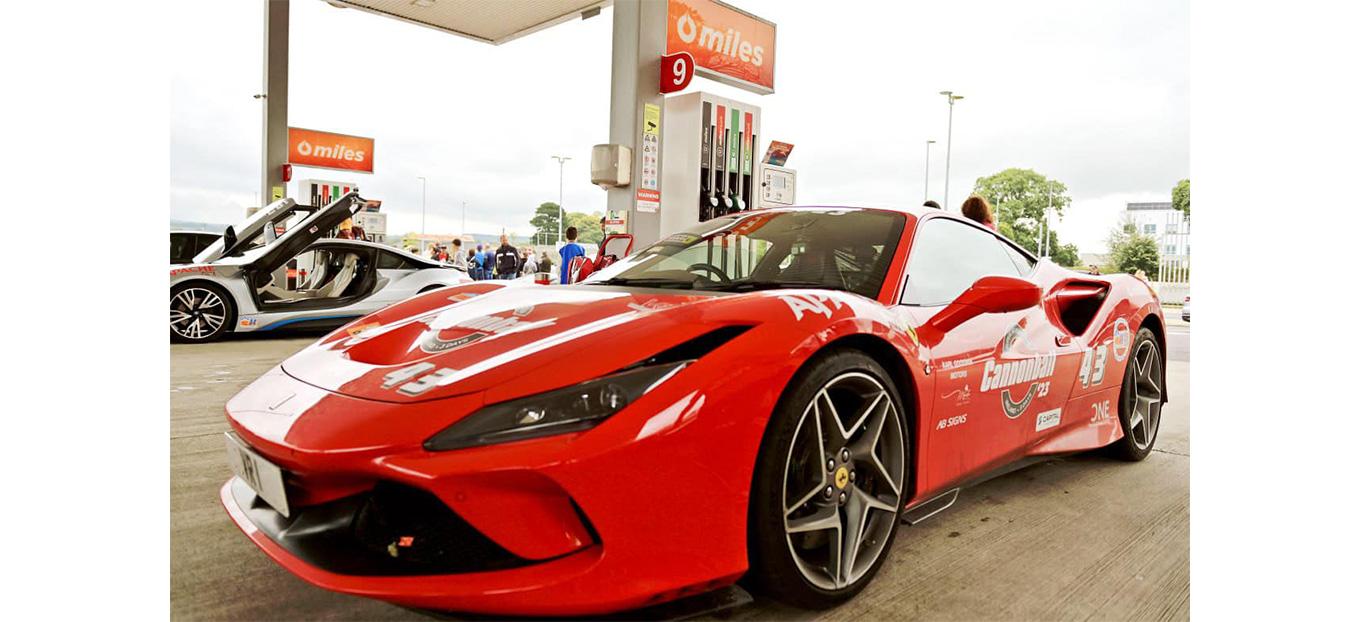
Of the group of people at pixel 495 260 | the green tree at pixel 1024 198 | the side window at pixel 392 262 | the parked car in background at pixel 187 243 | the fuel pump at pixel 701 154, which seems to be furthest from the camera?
the green tree at pixel 1024 198

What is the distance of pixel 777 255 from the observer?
91.4 inches

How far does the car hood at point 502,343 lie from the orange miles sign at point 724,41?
5107 millimetres

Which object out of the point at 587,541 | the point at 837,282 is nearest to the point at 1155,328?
the point at 837,282

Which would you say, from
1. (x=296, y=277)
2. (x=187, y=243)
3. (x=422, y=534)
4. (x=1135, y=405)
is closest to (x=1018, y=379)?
(x=1135, y=405)

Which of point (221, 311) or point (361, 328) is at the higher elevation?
point (361, 328)

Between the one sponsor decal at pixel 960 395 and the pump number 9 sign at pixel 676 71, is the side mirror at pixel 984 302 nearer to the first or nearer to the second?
the one sponsor decal at pixel 960 395

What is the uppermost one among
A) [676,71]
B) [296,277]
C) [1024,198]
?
[1024,198]

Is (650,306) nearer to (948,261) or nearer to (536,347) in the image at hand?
(536,347)

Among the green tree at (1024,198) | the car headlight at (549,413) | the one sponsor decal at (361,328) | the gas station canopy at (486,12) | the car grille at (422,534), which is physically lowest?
the car grille at (422,534)

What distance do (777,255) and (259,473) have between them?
143 cm

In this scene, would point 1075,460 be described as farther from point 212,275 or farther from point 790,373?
point 212,275

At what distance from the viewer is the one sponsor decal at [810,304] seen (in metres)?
1.66

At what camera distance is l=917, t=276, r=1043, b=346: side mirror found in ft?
6.46

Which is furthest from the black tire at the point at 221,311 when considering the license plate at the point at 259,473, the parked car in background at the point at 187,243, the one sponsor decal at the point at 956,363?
the one sponsor decal at the point at 956,363
